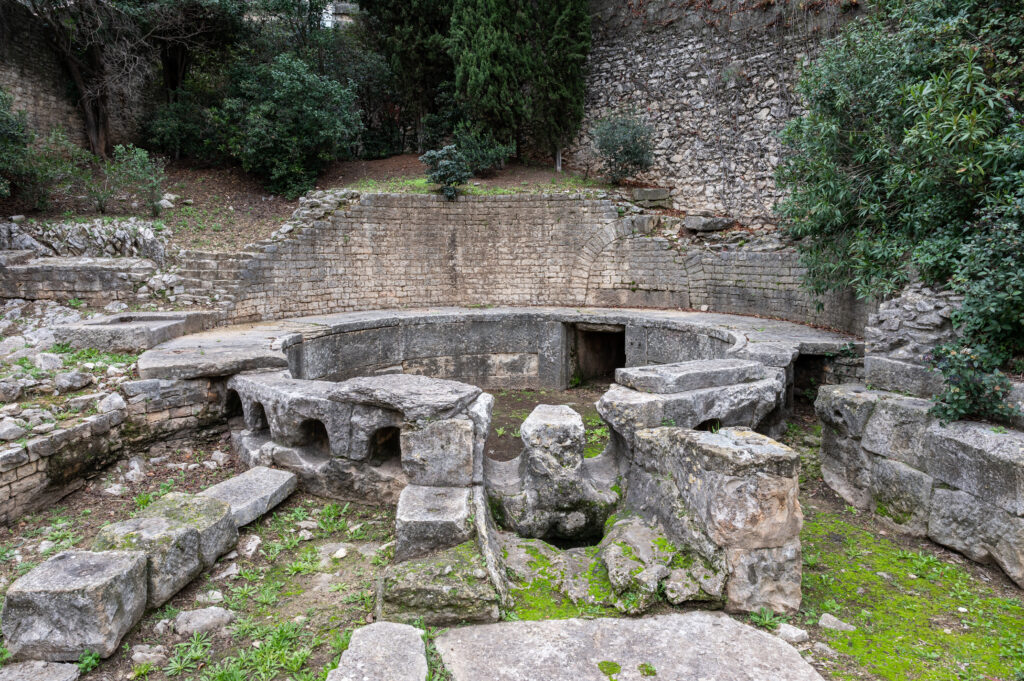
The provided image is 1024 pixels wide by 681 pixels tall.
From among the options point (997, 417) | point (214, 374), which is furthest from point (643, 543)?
point (214, 374)

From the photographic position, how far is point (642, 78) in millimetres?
15008

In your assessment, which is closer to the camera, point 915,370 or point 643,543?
point 643,543

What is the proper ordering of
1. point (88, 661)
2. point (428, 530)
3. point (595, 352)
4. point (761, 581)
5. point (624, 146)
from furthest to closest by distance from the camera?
1. point (624, 146)
2. point (595, 352)
3. point (428, 530)
4. point (761, 581)
5. point (88, 661)

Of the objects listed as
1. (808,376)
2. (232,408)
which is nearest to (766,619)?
(808,376)

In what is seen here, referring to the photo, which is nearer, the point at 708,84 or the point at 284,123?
the point at 284,123

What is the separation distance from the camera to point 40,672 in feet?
9.32

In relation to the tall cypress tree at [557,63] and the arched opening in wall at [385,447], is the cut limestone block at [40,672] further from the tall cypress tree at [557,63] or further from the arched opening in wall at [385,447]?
the tall cypress tree at [557,63]

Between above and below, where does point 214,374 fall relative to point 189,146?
below

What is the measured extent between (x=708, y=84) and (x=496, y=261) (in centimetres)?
701

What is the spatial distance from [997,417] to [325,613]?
4.98m

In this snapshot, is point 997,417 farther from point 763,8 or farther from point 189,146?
point 189,146

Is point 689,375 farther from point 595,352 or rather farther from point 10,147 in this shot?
point 10,147

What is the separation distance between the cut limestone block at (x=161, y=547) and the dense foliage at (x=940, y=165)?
558cm

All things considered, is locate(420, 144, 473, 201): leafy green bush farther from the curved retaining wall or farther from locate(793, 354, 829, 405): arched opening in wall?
locate(793, 354, 829, 405): arched opening in wall
